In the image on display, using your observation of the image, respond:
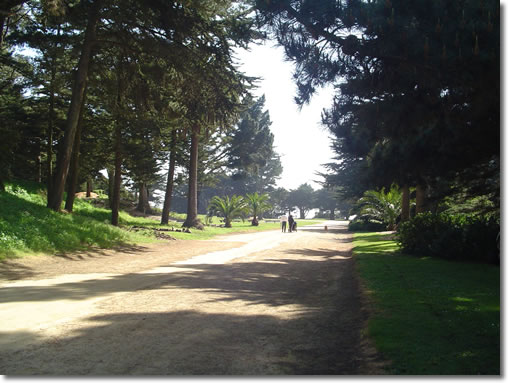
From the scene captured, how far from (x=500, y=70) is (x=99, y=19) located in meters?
16.6

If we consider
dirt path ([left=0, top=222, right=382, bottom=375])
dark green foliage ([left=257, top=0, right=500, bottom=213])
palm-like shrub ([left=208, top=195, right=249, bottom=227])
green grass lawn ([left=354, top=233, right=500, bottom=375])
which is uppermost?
dark green foliage ([left=257, top=0, right=500, bottom=213])

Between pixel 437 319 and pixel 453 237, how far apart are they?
→ 824cm

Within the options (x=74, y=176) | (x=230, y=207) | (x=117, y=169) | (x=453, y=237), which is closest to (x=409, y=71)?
(x=453, y=237)

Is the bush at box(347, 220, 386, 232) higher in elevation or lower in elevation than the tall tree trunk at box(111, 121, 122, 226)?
lower

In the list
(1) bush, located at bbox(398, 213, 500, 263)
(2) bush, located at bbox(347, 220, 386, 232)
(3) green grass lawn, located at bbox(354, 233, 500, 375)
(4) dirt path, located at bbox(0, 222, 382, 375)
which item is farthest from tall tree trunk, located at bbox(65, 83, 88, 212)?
(2) bush, located at bbox(347, 220, 386, 232)

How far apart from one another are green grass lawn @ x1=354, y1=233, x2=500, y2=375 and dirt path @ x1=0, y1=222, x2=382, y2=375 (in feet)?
1.17

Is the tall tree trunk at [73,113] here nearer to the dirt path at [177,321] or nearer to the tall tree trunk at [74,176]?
the tall tree trunk at [74,176]

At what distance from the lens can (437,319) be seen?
5852 millimetres

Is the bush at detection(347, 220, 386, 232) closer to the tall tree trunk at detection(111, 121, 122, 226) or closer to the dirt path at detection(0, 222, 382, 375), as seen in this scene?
the tall tree trunk at detection(111, 121, 122, 226)

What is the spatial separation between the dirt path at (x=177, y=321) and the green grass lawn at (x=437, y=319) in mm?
358

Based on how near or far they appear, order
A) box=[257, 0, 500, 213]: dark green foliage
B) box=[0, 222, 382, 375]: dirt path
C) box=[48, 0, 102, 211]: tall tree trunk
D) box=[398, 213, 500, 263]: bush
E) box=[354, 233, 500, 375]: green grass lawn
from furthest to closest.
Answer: box=[48, 0, 102, 211]: tall tree trunk → box=[398, 213, 500, 263]: bush → box=[257, 0, 500, 213]: dark green foliage → box=[0, 222, 382, 375]: dirt path → box=[354, 233, 500, 375]: green grass lawn

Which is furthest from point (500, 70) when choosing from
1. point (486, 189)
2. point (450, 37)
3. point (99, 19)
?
point (99, 19)

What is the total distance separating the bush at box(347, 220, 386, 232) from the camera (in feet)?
118

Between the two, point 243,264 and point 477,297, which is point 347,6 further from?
point 243,264
